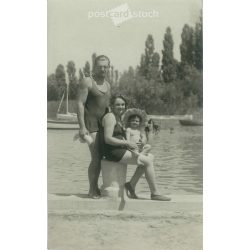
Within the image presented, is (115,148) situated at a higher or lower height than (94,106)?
lower

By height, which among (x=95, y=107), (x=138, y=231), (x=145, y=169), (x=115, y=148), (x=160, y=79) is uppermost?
(x=160, y=79)

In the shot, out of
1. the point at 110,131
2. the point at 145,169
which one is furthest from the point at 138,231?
the point at 110,131

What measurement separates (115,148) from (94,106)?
32 cm

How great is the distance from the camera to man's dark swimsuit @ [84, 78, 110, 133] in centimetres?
373

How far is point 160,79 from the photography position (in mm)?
3756

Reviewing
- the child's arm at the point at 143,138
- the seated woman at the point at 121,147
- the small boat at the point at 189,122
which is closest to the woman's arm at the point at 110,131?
the seated woman at the point at 121,147

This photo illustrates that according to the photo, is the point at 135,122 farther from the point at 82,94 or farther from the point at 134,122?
the point at 82,94

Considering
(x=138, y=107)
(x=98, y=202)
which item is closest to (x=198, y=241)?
(x=98, y=202)

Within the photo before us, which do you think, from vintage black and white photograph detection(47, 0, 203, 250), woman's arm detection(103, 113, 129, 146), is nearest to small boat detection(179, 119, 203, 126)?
vintage black and white photograph detection(47, 0, 203, 250)

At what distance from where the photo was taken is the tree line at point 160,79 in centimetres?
370

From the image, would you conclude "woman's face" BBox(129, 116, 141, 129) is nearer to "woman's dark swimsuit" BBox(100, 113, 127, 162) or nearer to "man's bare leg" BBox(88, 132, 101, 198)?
"woman's dark swimsuit" BBox(100, 113, 127, 162)

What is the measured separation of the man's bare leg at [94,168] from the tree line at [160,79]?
0.35m

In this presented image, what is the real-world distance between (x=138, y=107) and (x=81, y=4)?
798mm

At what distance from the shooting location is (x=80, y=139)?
3.77 meters
